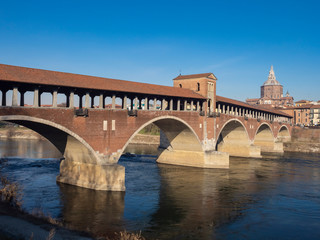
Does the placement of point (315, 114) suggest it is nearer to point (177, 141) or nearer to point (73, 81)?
point (177, 141)

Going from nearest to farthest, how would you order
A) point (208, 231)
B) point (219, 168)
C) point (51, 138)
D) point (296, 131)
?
point (208, 231) → point (51, 138) → point (219, 168) → point (296, 131)

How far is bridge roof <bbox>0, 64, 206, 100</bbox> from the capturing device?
2208 centimetres

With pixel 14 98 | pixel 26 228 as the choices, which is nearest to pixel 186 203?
pixel 26 228

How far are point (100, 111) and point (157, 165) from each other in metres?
18.8

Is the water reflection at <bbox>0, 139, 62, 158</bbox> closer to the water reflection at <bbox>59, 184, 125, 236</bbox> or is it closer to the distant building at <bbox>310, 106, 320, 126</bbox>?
the water reflection at <bbox>59, 184, 125, 236</bbox>

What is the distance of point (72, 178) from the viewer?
1134 inches

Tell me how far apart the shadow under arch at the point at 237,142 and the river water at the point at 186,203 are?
Answer: 17.4 metres

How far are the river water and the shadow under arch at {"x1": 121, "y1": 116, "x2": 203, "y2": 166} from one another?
14.8 ft

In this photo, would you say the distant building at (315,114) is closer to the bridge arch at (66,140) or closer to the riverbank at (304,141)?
the riverbank at (304,141)

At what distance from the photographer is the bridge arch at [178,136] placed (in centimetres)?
4000

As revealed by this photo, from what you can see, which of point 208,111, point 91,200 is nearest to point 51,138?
point 91,200

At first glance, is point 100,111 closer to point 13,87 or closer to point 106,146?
point 106,146

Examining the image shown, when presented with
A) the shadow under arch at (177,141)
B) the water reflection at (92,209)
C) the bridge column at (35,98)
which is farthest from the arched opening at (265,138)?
the bridge column at (35,98)

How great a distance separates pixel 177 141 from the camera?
44312 millimetres
